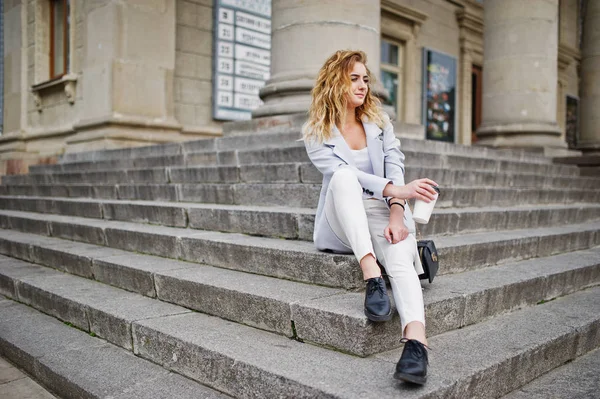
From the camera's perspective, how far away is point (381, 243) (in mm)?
3033

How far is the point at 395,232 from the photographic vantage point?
296 centimetres

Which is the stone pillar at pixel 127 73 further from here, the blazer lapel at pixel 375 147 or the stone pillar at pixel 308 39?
the blazer lapel at pixel 375 147

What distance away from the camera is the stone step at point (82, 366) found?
9.13ft

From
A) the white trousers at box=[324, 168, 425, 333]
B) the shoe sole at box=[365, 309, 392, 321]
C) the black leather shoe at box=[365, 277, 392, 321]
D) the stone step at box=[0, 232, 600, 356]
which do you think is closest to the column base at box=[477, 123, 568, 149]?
the stone step at box=[0, 232, 600, 356]

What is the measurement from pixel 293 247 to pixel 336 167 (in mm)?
670

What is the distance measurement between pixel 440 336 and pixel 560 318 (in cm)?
92

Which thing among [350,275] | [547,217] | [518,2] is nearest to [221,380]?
[350,275]

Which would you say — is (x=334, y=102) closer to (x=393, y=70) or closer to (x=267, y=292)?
(x=267, y=292)

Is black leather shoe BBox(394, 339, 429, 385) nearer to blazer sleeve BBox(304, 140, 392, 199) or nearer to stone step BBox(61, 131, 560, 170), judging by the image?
blazer sleeve BBox(304, 140, 392, 199)

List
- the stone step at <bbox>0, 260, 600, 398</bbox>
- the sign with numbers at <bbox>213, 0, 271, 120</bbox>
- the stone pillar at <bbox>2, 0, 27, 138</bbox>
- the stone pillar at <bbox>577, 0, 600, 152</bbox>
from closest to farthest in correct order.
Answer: the stone step at <bbox>0, 260, 600, 398</bbox>
the sign with numbers at <bbox>213, 0, 271, 120</bbox>
the stone pillar at <bbox>2, 0, 27, 138</bbox>
the stone pillar at <bbox>577, 0, 600, 152</bbox>

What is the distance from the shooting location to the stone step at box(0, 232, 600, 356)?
2795mm

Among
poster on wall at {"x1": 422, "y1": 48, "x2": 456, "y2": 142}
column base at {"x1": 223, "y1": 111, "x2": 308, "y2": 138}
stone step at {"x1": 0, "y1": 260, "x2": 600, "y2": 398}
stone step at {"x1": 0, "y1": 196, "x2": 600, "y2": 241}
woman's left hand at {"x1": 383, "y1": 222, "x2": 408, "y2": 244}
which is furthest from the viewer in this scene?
poster on wall at {"x1": 422, "y1": 48, "x2": 456, "y2": 142}

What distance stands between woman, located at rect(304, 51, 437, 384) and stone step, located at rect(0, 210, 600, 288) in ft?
0.53

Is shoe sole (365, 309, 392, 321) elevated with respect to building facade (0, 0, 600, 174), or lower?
lower
